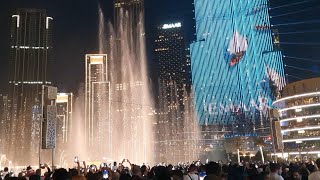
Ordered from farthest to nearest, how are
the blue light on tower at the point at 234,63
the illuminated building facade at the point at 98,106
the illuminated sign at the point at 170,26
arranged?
the illuminated sign at the point at 170,26, the blue light on tower at the point at 234,63, the illuminated building facade at the point at 98,106

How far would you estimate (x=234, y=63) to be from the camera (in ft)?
377

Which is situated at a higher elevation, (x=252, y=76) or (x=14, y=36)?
(x=14, y=36)

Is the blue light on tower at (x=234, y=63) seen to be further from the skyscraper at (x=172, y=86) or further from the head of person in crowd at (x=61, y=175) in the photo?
the head of person in crowd at (x=61, y=175)

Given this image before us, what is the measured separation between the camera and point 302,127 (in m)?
67.5

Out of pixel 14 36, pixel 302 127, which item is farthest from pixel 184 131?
pixel 14 36

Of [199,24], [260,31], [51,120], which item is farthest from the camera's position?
[199,24]

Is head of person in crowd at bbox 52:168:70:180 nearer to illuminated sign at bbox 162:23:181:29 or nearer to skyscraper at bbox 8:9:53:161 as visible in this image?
skyscraper at bbox 8:9:53:161

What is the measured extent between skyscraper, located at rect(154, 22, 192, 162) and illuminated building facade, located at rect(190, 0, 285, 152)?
35.1 ft

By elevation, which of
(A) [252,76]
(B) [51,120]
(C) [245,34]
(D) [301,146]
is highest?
(C) [245,34]

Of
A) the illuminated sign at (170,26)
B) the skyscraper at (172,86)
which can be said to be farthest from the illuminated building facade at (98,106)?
the illuminated sign at (170,26)

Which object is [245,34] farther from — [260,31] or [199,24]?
[199,24]

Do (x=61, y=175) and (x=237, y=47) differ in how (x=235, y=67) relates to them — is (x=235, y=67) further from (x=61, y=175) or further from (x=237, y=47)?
(x=61, y=175)

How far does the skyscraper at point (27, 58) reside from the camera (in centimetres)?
11200

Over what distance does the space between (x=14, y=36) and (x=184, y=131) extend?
71352mm
